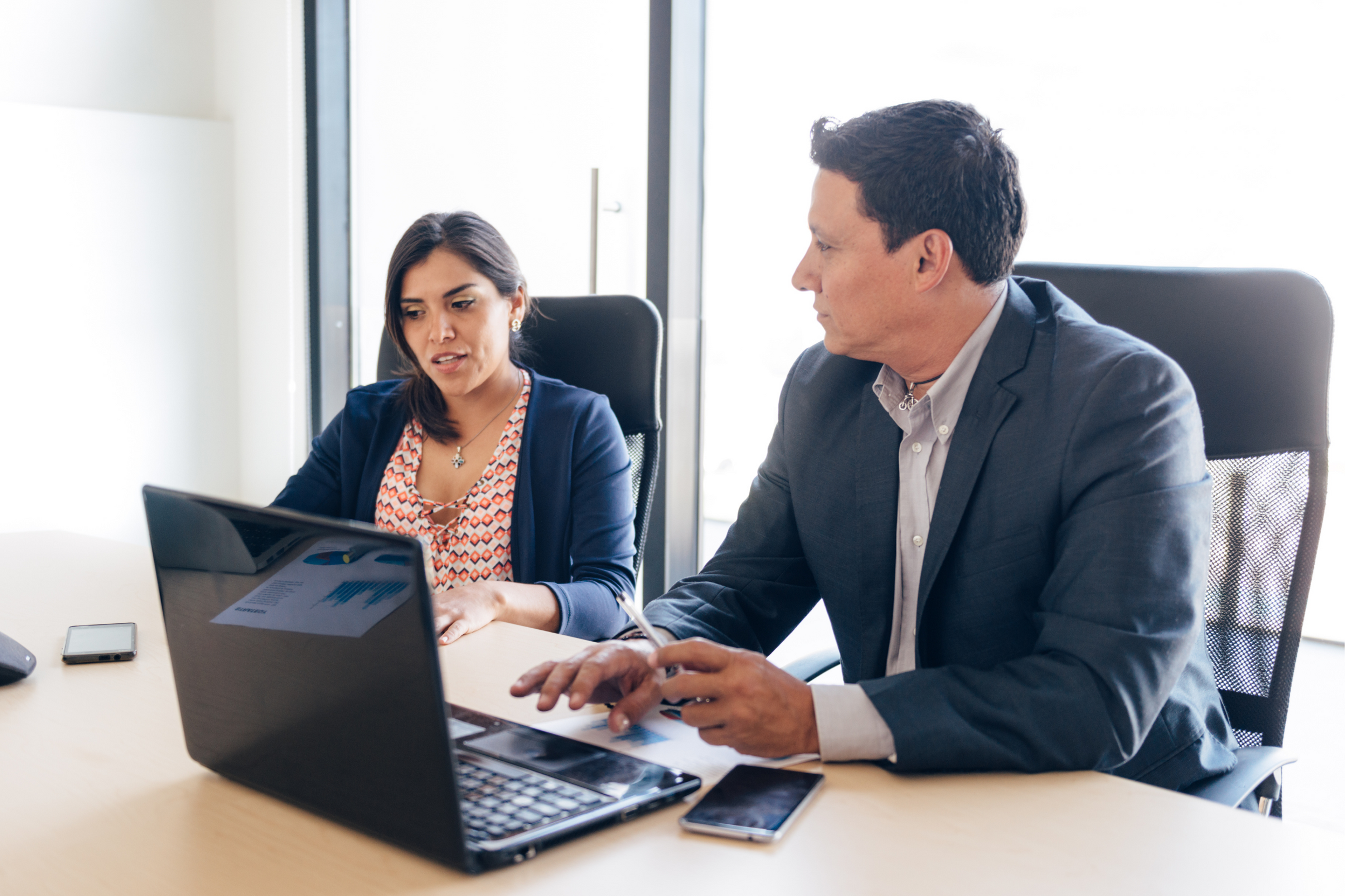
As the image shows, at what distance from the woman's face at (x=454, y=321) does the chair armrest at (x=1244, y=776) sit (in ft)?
4.29

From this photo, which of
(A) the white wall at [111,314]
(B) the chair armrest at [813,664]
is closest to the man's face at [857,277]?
(B) the chair armrest at [813,664]

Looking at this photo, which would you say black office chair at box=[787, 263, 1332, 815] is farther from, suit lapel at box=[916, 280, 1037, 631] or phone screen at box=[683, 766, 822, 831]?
phone screen at box=[683, 766, 822, 831]

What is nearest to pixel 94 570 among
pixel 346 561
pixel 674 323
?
pixel 346 561

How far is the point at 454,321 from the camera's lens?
6.18ft

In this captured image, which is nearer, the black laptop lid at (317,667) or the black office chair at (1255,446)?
the black laptop lid at (317,667)

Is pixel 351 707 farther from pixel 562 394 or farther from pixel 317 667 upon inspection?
pixel 562 394

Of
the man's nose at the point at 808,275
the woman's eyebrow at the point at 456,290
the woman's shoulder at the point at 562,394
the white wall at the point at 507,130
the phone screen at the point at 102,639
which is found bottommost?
the phone screen at the point at 102,639

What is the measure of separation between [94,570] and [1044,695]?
4.75 feet

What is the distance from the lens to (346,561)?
0.66 m

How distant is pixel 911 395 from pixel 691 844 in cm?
73

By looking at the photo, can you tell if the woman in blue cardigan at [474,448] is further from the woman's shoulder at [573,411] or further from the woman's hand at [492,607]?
the woman's hand at [492,607]

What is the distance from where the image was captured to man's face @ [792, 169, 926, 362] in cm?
125

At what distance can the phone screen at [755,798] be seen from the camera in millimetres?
794

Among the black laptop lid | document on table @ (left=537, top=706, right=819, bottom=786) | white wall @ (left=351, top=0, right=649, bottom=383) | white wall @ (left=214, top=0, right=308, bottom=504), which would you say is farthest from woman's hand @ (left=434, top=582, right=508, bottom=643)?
white wall @ (left=214, top=0, right=308, bottom=504)
